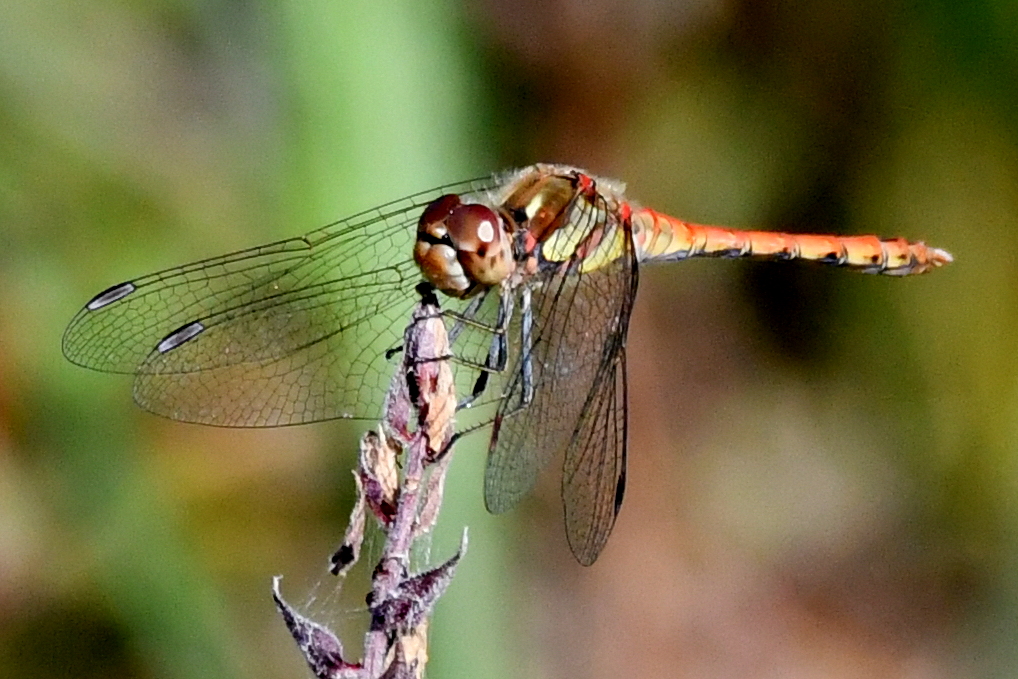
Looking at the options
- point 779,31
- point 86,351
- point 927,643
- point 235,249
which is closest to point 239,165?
point 235,249

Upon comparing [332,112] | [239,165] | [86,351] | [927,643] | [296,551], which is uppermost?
[239,165]

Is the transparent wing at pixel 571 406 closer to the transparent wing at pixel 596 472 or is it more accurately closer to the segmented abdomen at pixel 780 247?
the transparent wing at pixel 596 472

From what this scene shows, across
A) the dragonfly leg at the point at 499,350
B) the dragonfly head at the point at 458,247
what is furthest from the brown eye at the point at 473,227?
the dragonfly leg at the point at 499,350

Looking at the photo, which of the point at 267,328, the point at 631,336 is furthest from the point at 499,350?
the point at 631,336

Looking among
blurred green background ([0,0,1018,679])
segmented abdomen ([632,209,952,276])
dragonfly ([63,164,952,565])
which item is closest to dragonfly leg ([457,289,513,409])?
dragonfly ([63,164,952,565])

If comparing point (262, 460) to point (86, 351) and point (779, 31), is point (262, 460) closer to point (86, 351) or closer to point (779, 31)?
point (86, 351)
